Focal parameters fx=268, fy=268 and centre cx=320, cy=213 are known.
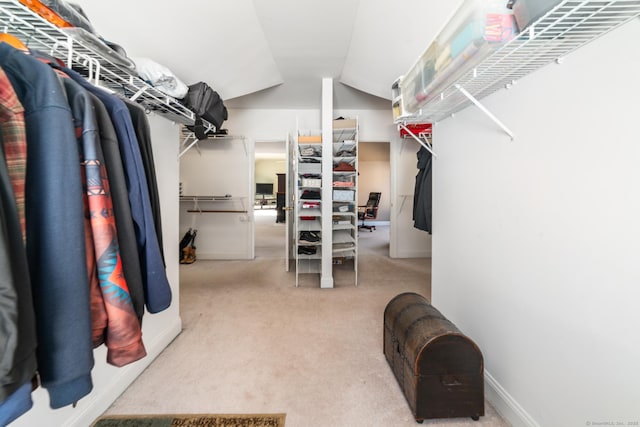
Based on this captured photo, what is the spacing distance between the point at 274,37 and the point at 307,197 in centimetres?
163

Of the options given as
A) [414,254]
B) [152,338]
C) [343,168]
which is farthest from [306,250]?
[414,254]

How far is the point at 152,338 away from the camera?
69.0 inches

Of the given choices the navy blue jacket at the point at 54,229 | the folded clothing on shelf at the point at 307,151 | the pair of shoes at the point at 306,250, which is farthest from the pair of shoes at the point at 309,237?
the navy blue jacket at the point at 54,229

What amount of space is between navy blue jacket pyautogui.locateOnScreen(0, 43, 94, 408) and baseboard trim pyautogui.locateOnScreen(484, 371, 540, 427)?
1.63 metres

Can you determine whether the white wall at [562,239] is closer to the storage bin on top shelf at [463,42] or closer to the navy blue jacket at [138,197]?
the storage bin on top shelf at [463,42]

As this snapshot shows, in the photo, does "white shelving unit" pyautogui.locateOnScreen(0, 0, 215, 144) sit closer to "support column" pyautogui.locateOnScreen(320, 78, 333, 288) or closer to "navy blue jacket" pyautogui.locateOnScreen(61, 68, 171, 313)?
"navy blue jacket" pyautogui.locateOnScreen(61, 68, 171, 313)

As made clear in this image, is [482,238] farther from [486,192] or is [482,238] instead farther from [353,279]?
[353,279]

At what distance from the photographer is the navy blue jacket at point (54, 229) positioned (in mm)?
547

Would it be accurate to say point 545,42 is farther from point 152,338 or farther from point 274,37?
point 152,338

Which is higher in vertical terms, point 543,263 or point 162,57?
point 162,57

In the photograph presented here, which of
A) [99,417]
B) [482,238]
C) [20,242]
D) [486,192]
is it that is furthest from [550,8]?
[99,417]

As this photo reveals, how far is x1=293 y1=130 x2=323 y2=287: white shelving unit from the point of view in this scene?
123 inches

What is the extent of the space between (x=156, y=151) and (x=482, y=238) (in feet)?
6.70

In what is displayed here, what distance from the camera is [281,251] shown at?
4.84 metres
